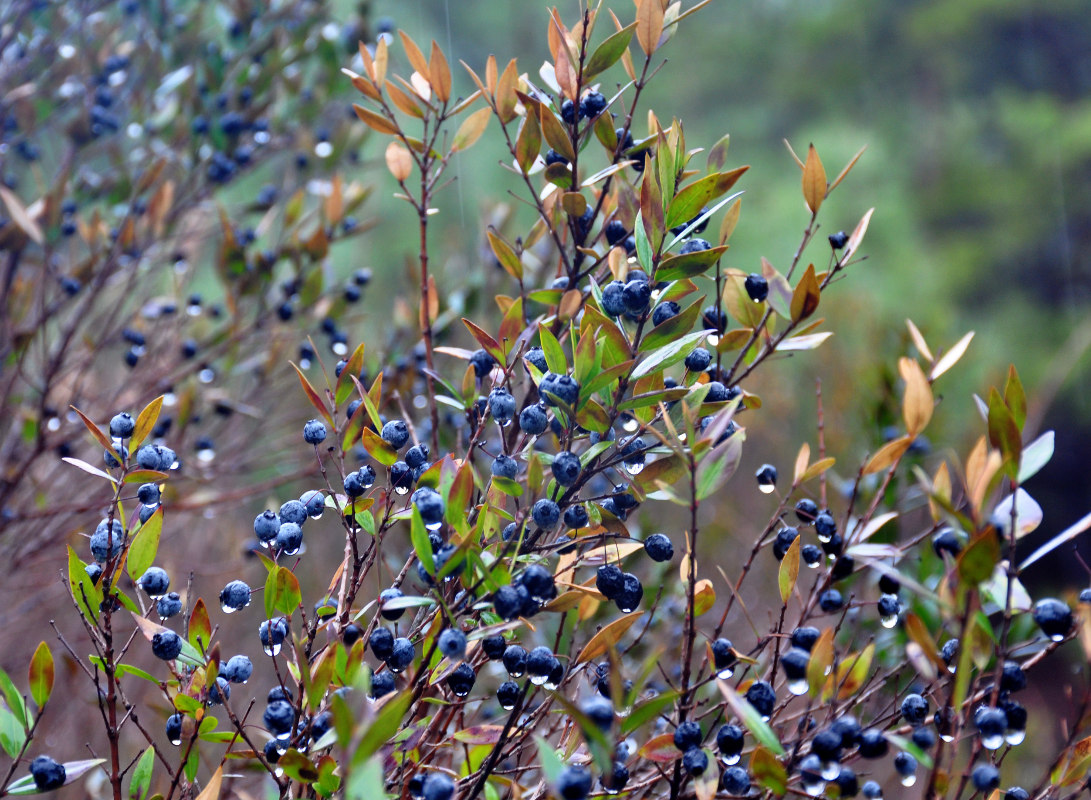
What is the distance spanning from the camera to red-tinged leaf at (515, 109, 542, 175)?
0.76 m

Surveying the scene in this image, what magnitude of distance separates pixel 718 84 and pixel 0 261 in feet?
19.1

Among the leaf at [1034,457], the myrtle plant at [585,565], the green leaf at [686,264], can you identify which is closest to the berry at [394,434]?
the myrtle plant at [585,565]

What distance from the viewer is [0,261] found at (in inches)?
66.9

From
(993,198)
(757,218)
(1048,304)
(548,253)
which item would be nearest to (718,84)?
(757,218)

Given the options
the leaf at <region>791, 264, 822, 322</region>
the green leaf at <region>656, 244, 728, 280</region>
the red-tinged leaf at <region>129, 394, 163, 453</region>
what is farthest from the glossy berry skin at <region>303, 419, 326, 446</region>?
the leaf at <region>791, 264, 822, 322</region>

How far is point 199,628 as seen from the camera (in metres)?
0.66

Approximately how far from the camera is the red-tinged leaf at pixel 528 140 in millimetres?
763

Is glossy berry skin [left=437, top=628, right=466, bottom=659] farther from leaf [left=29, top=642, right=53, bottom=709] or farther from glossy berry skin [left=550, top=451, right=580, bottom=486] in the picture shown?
leaf [left=29, top=642, right=53, bottom=709]

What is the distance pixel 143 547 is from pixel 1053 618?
693 millimetres

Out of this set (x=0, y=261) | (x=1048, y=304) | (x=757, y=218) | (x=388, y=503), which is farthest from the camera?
(x=1048, y=304)

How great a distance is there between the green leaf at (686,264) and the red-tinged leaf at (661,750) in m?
0.38

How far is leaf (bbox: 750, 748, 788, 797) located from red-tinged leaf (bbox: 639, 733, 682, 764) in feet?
0.27

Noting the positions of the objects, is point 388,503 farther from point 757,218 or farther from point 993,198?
point 993,198

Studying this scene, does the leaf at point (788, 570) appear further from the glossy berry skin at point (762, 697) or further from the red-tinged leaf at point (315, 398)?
the red-tinged leaf at point (315, 398)
